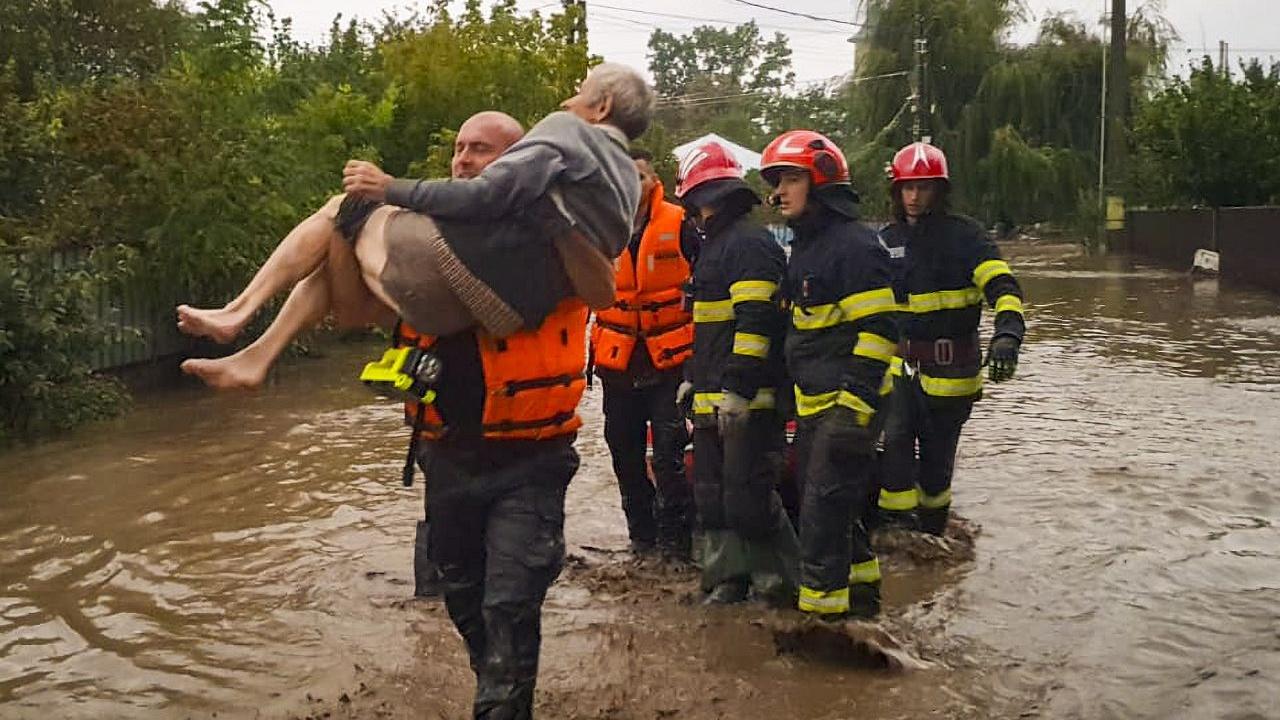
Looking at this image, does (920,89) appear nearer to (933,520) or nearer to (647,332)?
(933,520)

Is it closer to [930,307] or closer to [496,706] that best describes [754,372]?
[930,307]

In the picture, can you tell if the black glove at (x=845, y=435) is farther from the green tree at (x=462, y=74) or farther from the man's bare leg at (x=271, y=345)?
the green tree at (x=462, y=74)

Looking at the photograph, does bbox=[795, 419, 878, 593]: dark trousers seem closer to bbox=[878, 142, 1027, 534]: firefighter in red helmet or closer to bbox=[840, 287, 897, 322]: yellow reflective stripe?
bbox=[840, 287, 897, 322]: yellow reflective stripe

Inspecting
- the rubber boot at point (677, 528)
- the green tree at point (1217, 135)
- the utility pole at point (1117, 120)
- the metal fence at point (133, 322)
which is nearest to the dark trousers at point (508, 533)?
the rubber boot at point (677, 528)

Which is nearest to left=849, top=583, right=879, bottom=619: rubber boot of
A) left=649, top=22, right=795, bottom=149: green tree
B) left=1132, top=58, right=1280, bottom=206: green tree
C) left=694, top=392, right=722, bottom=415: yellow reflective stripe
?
left=694, top=392, right=722, bottom=415: yellow reflective stripe

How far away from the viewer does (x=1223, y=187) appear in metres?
26.2

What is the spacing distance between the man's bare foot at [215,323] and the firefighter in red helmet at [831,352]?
7.94 feet

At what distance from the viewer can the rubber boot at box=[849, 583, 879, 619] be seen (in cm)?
542

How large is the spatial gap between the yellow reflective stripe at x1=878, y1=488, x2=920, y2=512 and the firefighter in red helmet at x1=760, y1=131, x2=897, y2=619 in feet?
3.94

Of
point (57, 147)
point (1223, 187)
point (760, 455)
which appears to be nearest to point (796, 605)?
point (760, 455)

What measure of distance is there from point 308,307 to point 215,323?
26cm

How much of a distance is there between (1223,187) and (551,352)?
25423mm

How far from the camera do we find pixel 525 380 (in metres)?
3.77

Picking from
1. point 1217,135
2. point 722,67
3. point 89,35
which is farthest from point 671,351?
point 722,67
